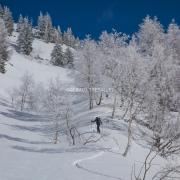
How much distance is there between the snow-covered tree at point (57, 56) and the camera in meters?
123

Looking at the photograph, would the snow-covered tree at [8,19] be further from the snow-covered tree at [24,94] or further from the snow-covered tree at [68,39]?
the snow-covered tree at [24,94]

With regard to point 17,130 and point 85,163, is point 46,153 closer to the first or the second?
point 85,163

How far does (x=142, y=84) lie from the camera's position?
130 ft

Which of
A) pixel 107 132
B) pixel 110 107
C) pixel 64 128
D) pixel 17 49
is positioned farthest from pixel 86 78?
pixel 17 49

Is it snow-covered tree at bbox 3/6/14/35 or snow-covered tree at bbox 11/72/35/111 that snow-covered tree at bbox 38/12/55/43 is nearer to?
snow-covered tree at bbox 3/6/14/35

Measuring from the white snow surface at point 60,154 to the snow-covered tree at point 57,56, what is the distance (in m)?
59.0

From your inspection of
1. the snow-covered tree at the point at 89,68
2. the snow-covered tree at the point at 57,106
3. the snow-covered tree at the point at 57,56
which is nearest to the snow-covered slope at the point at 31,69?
the snow-covered tree at the point at 57,56

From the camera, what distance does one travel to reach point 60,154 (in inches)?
1266

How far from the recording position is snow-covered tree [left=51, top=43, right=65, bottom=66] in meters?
123

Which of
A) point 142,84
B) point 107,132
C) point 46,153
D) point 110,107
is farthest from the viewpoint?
point 110,107

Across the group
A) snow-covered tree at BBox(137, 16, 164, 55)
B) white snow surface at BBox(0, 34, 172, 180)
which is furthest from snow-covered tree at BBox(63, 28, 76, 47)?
white snow surface at BBox(0, 34, 172, 180)

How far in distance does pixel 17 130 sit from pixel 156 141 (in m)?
17.7

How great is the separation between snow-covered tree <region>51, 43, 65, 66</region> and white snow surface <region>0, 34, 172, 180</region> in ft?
193

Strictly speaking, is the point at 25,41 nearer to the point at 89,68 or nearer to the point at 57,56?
the point at 57,56
